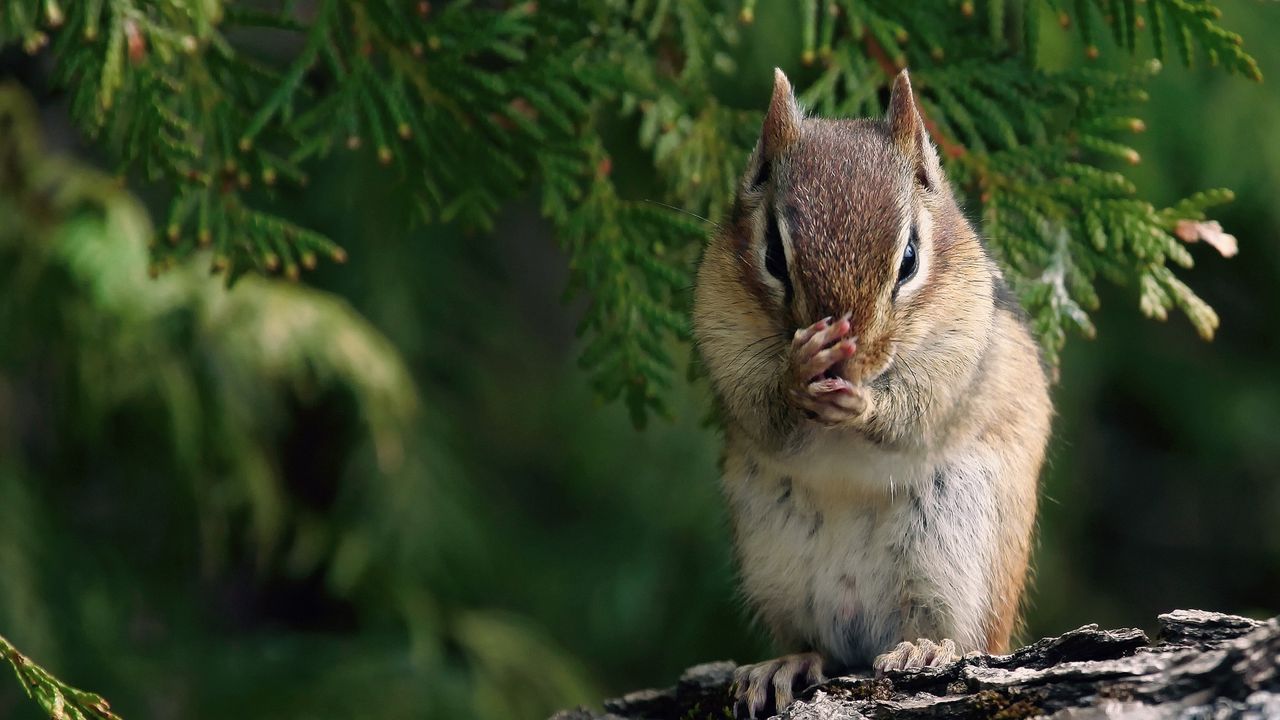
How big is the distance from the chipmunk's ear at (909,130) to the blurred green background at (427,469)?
871 millimetres

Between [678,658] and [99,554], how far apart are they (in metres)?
1.77

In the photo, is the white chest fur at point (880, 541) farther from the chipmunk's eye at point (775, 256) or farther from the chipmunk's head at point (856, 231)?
the chipmunk's eye at point (775, 256)

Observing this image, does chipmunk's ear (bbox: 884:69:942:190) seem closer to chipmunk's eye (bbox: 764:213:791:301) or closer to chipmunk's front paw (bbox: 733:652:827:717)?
chipmunk's eye (bbox: 764:213:791:301)

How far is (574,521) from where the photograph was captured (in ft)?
16.3

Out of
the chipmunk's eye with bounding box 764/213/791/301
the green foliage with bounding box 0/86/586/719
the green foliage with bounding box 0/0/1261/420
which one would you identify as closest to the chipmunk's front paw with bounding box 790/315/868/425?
the chipmunk's eye with bounding box 764/213/791/301

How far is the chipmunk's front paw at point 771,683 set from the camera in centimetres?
240

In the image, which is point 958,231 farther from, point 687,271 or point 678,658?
point 678,658

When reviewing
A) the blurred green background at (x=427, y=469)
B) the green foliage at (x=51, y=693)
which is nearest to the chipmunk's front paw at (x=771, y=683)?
the blurred green background at (x=427, y=469)

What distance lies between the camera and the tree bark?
1.69 metres

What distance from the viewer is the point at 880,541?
245 cm

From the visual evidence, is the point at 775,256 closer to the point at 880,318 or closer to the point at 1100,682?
the point at 880,318

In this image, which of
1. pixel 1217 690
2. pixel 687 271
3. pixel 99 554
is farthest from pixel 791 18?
pixel 99 554

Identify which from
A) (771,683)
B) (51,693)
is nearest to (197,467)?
(51,693)

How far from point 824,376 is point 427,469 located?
2108 mm
